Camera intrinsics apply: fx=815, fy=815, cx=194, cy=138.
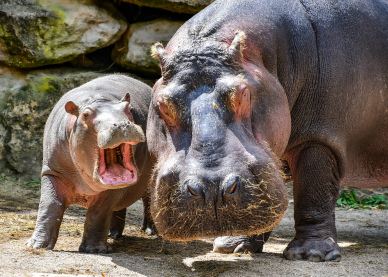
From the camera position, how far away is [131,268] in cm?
492

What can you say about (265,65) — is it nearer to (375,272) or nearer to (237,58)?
(237,58)

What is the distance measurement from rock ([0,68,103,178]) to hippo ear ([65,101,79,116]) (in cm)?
362

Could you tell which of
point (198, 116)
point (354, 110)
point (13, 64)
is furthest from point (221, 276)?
point (13, 64)

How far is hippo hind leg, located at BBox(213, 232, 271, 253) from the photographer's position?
18.3ft

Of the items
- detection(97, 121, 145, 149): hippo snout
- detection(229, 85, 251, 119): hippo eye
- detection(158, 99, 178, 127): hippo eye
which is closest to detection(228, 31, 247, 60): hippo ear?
detection(229, 85, 251, 119): hippo eye

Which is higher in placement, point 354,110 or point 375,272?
point 354,110

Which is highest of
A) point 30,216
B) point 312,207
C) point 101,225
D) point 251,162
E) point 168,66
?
point 168,66

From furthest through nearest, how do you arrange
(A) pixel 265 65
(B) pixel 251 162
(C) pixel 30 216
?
(C) pixel 30 216 → (A) pixel 265 65 → (B) pixel 251 162

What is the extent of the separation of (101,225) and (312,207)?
4.73 feet

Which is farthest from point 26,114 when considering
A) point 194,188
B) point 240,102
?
point 194,188

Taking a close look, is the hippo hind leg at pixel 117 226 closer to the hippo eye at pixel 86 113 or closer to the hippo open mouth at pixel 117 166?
the hippo open mouth at pixel 117 166

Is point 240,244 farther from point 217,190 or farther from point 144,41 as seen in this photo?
point 144,41

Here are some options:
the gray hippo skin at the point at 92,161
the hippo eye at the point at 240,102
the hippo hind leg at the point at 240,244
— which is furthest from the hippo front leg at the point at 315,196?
the gray hippo skin at the point at 92,161

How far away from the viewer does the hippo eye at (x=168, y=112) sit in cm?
460
